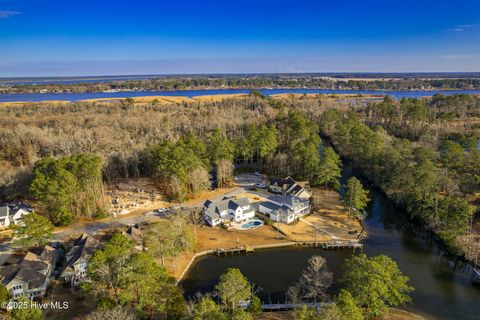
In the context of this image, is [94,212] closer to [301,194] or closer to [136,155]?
[136,155]

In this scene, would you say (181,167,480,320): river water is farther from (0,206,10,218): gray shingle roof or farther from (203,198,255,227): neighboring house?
(0,206,10,218): gray shingle roof

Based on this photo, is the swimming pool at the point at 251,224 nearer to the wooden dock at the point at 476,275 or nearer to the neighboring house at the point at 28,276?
the neighboring house at the point at 28,276

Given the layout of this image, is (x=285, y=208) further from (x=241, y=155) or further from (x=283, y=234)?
(x=241, y=155)

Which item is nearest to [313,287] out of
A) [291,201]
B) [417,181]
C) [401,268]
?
[401,268]

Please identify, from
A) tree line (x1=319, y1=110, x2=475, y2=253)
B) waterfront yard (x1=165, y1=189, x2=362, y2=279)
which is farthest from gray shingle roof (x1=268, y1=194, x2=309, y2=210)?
tree line (x1=319, y1=110, x2=475, y2=253)

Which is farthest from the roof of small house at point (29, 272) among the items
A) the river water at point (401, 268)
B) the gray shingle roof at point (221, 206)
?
the gray shingle roof at point (221, 206)

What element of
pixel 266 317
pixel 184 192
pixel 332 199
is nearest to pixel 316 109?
pixel 332 199
